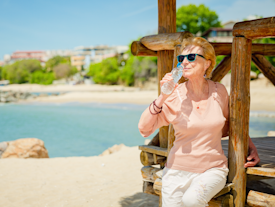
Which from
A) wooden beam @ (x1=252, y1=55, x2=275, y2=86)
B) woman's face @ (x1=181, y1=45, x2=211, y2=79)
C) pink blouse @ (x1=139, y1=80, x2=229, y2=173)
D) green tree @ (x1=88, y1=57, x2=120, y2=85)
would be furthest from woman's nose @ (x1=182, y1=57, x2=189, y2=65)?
green tree @ (x1=88, y1=57, x2=120, y2=85)

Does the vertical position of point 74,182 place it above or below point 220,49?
below

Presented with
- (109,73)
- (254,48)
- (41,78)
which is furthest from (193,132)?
(41,78)

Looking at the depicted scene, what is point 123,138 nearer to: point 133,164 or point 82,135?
point 82,135

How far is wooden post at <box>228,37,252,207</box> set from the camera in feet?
8.70

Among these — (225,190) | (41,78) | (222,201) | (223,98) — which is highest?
(41,78)

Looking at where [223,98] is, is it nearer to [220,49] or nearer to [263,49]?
[220,49]

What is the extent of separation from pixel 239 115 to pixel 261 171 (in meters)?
0.58

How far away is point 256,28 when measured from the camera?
2.55 meters

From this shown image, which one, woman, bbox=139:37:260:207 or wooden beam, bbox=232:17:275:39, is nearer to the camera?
woman, bbox=139:37:260:207

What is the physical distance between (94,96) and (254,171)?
1297 inches

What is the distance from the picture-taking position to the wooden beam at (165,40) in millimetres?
3150

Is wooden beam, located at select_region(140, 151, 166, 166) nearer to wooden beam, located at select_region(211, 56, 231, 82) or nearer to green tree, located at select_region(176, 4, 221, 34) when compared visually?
wooden beam, located at select_region(211, 56, 231, 82)

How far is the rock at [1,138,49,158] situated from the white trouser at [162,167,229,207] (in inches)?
261

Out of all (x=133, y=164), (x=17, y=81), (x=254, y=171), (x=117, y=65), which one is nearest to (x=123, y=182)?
(x=133, y=164)
